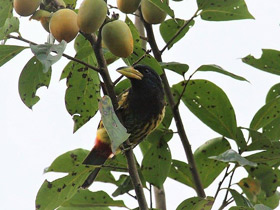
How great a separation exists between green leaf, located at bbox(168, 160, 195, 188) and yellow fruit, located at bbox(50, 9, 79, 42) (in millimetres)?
853

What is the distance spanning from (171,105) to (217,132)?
0.19 metres

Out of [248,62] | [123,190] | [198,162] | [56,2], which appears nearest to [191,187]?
[198,162]

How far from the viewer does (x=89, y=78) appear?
198cm

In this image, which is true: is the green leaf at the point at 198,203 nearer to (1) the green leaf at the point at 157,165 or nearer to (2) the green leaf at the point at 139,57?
(1) the green leaf at the point at 157,165

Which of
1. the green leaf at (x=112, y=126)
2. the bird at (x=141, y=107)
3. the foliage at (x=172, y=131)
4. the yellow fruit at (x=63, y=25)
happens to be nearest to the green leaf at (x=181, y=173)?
the foliage at (x=172, y=131)

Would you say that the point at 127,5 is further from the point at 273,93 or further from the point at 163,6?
the point at 273,93

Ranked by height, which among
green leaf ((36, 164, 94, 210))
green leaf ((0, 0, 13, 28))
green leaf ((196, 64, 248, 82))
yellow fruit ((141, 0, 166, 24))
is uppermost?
green leaf ((0, 0, 13, 28))

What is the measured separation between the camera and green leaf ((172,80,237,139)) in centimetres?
215

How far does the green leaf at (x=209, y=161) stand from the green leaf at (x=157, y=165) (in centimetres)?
12

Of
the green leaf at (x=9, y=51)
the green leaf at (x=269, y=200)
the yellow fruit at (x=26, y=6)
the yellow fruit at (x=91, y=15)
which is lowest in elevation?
the green leaf at (x=269, y=200)

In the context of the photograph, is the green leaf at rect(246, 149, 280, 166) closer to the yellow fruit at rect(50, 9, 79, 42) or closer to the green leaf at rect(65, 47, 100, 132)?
the green leaf at rect(65, 47, 100, 132)

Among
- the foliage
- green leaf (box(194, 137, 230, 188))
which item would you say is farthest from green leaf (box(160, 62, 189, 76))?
green leaf (box(194, 137, 230, 188))

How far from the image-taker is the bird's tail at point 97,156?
90.1 inches

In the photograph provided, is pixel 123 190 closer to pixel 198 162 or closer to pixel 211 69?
pixel 198 162
